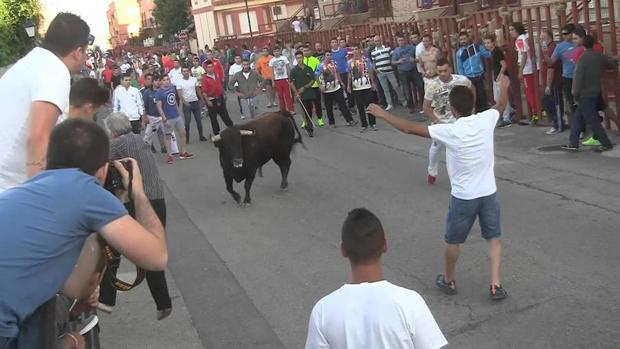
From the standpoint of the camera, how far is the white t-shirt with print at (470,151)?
17.1ft

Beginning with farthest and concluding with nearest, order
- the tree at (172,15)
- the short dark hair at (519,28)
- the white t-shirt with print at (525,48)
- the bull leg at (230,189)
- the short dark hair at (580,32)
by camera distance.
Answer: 1. the tree at (172,15)
2. the short dark hair at (519,28)
3. the white t-shirt with print at (525,48)
4. the short dark hair at (580,32)
5. the bull leg at (230,189)

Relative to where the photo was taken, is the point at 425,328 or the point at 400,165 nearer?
the point at 425,328

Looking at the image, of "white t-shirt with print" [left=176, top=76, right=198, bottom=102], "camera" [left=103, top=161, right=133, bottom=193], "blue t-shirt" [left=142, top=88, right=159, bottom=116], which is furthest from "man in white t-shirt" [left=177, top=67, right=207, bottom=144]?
"camera" [left=103, top=161, right=133, bottom=193]

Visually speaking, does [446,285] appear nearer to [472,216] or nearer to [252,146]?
[472,216]

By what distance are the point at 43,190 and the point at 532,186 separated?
24.4ft

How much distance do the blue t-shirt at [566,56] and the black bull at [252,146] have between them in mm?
4540

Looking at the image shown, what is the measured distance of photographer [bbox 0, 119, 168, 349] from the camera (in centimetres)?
239

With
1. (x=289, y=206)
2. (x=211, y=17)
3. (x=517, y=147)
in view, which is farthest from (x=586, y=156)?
(x=211, y=17)

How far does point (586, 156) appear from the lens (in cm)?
1010

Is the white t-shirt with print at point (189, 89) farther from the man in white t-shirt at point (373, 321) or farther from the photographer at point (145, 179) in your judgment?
the man in white t-shirt at point (373, 321)

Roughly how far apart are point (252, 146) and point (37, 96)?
678 centimetres

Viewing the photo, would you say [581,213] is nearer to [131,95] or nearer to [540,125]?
[540,125]

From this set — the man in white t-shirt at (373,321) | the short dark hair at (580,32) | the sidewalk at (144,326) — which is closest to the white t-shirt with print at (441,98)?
the short dark hair at (580,32)

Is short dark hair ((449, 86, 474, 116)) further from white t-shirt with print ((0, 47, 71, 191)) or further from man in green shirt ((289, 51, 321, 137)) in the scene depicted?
man in green shirt ((289, 51, 321, 137))
